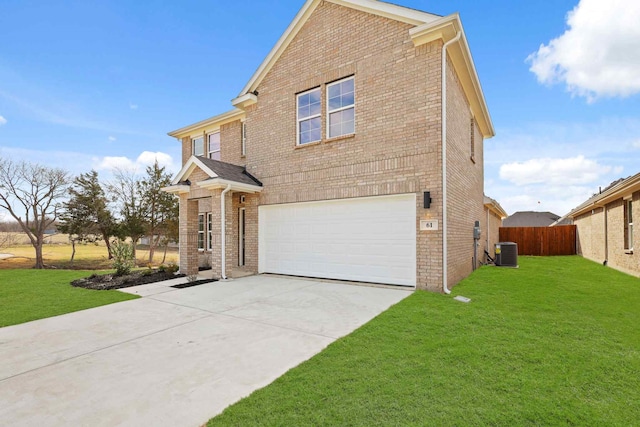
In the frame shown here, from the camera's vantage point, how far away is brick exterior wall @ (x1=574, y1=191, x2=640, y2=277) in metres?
10.1

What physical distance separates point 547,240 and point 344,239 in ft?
62.8

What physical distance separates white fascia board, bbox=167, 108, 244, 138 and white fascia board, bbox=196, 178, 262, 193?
389 cm

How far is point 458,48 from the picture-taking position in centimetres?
797

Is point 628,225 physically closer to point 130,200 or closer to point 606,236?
point 606,236

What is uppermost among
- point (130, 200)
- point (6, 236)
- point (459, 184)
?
point (130, 200)

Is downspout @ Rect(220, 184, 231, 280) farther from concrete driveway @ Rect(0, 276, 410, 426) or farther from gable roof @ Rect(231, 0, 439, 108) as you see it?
gable roof @ Rect(231, 0, 439, 108)

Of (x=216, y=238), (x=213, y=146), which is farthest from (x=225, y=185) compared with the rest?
(x=213, y=146)

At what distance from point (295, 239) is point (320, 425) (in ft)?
25.2

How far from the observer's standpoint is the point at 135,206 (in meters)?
22.7

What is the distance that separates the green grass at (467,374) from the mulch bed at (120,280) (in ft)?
26.0

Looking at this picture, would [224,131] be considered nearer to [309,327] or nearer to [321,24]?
[321,24]

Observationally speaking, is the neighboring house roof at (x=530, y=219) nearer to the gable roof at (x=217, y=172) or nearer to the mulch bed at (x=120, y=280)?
the gable roof at (x=217, y=172)

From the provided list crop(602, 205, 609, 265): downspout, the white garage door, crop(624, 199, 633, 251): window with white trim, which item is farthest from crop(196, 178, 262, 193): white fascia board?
crop(602, 205, 609, 265): downspout

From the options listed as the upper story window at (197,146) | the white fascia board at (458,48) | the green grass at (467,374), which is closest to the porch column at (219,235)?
the upper story window at (197,146)
